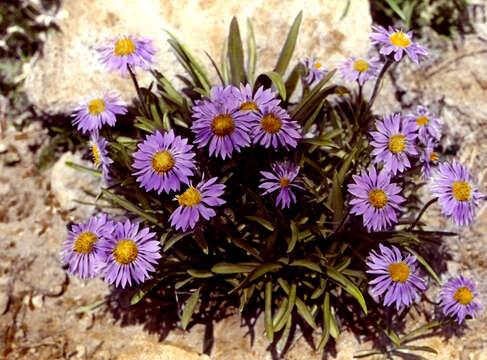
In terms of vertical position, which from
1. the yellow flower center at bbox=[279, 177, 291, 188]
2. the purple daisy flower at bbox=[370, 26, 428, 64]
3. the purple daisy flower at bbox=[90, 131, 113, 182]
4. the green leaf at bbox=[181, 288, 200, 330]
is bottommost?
the green leaf at bbox=[181, 288, 200, 330]

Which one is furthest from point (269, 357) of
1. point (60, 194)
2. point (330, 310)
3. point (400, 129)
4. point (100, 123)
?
point (60, 194)

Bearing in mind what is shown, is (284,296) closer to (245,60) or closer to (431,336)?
(431,336)

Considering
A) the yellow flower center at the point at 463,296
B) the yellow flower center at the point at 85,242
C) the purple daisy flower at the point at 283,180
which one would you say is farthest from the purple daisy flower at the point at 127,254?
the yellow flower center at the point at 463,296

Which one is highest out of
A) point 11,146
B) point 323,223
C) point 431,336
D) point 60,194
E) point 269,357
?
point 11,146

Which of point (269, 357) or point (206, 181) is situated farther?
point (269, 357)

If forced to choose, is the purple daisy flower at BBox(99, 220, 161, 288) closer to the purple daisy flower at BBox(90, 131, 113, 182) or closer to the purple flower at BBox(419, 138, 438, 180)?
the purple daisy flower at BBox(90, 131, 113, 182)

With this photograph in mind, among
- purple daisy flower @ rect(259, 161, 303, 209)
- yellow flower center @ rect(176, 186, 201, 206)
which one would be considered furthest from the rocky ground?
yellow flower center @ rect(176, 186, 201, 206)

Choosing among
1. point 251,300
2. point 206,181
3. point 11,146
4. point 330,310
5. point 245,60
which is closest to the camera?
point 206,181
